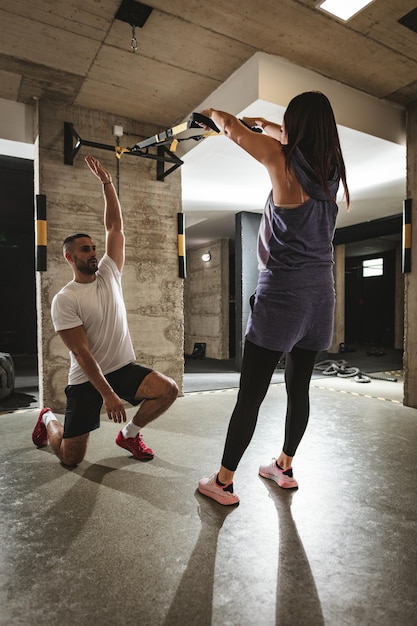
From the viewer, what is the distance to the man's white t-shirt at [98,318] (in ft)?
6.88

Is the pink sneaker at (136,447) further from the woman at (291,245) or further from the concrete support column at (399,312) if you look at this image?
the concrete support column at (399,312)

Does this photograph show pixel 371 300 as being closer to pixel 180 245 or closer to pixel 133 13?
pixel 180 245

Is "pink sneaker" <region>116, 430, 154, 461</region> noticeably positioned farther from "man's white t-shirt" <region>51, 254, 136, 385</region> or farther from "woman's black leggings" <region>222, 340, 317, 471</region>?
"woman's black leggings" <region>222, 340, 317, 471</region>

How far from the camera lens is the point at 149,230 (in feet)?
13.4

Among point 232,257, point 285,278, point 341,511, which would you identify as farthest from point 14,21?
point 232,257

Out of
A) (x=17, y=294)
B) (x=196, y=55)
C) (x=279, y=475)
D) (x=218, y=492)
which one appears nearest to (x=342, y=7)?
(x=196, y=55)

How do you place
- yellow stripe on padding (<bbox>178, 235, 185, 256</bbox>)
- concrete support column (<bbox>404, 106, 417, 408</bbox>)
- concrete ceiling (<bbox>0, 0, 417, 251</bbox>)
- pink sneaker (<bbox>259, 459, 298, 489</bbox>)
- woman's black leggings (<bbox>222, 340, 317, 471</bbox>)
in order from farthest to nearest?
yellow stripe on padding (<bbox>178, 235, 185, 256</bbox>) → concrete support column (<bbox>404, 106, 417, 408</bbox>) → concrete ceiling (<bbox>0, 0, 417, 251</bbox>) → pink sneaker (<bbox>259, 459, 298, 489</bbox>) → woman's black leggings (<bbox>222, 340, 317, 471</bbox>)

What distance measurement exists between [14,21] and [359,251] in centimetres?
1140

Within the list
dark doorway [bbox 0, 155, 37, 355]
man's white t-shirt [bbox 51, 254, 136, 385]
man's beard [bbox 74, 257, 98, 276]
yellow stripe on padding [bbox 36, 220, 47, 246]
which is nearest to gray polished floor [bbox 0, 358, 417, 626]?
man's white t-shirt [bbox 51, 254, 136, 385]

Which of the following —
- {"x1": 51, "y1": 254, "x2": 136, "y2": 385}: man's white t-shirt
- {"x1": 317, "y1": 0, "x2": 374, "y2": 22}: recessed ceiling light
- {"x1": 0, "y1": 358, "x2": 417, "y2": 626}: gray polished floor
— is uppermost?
{"x1": 317, "y1": 0, "x2": 374, "y2": 22}: recessed ceiling light

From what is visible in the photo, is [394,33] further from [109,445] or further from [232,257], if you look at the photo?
[232,257]

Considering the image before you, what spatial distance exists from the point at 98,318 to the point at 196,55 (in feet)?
7.49

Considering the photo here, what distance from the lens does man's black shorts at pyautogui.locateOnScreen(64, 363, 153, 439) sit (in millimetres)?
2105

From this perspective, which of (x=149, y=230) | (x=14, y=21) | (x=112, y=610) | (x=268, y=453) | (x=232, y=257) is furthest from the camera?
(x=232, y=257)
